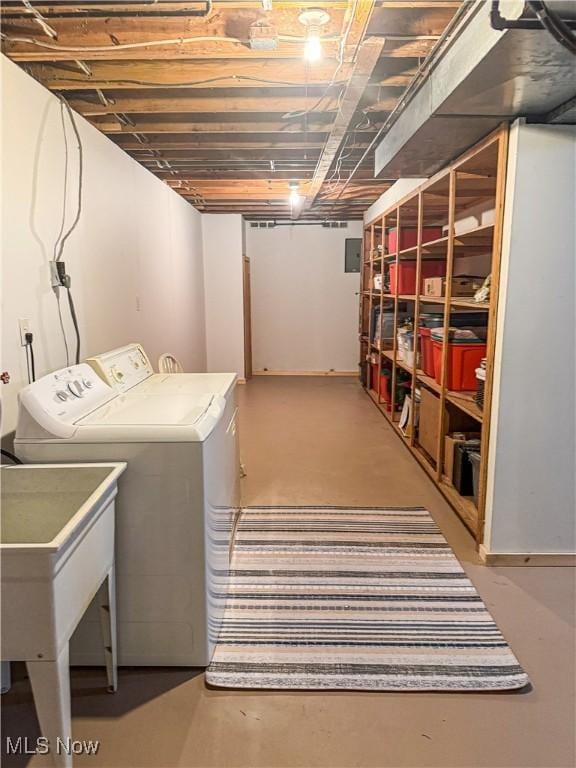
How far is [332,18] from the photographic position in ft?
6.62

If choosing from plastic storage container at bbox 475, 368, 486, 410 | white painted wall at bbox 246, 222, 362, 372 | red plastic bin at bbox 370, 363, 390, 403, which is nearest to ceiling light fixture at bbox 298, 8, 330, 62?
plastic storage container at bbox 475, 368, 486, 410

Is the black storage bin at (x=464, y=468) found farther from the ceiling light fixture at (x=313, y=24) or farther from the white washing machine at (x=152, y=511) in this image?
the ceiling light fixture at (x=313, y=24)

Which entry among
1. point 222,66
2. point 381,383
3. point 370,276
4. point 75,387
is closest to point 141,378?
point 75,387

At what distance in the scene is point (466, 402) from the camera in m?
3.06

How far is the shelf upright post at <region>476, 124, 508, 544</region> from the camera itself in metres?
2.40

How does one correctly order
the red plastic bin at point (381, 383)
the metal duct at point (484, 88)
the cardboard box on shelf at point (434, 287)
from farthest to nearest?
the red plastic bin at point (381, 383)
the cardboard box on shelf at point (434, 287)
the metal duct at point (484, 88)

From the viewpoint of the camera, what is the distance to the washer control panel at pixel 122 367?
247 cm

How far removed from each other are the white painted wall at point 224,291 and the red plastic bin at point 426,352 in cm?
361

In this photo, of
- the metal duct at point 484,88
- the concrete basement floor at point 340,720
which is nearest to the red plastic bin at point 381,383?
the metal duct at point 484,88

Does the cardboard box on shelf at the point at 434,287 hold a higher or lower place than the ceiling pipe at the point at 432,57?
lower

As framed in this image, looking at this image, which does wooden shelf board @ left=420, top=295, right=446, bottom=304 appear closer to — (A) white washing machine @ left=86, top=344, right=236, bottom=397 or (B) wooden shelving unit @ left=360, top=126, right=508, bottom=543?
(B) wooden shelving unit @ left=360, top=126, right=508, bottom=543

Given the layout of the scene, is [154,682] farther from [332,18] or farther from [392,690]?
[332,18]

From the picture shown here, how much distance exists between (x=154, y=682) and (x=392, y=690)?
85 cm

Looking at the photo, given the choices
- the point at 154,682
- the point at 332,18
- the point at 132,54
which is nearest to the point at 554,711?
the point at 154,682
